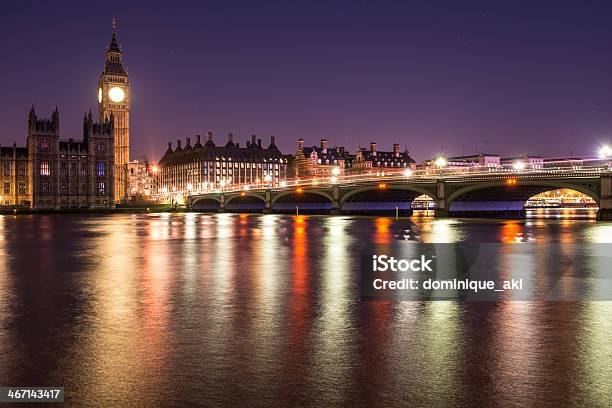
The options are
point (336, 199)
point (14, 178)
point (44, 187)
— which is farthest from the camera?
point (44, 187)

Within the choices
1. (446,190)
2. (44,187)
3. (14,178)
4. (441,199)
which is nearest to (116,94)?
(44,187)

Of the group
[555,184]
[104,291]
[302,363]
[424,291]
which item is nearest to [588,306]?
[424,291]

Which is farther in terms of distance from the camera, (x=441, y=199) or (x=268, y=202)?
(x=268, y=202)

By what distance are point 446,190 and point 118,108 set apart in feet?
470

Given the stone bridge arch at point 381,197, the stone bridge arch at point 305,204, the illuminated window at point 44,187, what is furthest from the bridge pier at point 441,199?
the illuminated window at point 44,187

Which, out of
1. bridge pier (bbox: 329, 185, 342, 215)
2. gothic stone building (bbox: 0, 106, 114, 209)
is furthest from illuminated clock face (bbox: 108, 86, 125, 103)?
bridge pier (bbox: 329, 185, 342, 215)

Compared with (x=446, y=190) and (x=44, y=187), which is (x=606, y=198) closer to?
(x=446, y=190)

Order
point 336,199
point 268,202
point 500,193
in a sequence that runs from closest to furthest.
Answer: point 500,193
point 336,199
point 268,202

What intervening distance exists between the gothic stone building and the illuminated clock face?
26.8m

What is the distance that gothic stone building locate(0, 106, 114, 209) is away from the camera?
150 meters

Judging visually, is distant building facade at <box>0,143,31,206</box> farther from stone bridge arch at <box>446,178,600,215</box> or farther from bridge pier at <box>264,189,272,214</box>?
stone bridge arch at <box>446,178,600,215</box>

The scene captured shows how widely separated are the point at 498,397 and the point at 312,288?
343 inches

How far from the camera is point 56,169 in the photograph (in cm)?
15250

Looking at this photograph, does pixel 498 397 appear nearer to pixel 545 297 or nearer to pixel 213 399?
pixel 213 399
